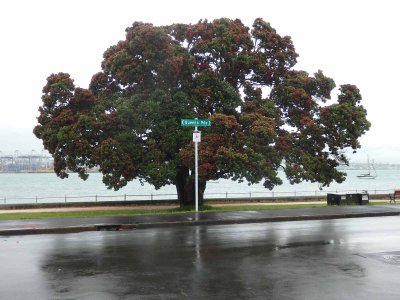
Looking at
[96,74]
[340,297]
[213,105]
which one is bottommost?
[340,297]

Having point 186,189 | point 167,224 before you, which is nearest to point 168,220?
point 167,224

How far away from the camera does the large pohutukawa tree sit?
947 inches

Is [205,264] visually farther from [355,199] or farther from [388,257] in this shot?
[355,199]

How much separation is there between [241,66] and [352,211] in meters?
10.8

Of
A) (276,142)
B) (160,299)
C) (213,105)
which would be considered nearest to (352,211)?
(276,142)

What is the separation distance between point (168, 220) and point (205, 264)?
24.6 ft

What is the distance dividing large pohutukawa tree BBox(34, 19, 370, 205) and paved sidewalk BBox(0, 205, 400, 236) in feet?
15.1

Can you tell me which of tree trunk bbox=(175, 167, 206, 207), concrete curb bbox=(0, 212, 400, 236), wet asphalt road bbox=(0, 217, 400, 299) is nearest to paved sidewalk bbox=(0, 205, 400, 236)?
concrete curb bbox=(0, 212, 400, 236)

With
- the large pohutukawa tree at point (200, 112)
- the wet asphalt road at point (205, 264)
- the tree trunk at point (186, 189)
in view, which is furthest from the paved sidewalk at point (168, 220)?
the tree trunk at point (186, 189)

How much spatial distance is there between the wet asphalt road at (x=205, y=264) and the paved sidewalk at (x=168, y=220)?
0.78m

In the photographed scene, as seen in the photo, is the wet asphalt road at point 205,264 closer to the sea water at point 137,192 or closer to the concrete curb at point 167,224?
the concrete curb at point 167,224

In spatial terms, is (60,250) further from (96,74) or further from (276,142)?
(96,74)

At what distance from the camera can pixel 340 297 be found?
7.30 meters

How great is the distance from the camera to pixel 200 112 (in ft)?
86.3
